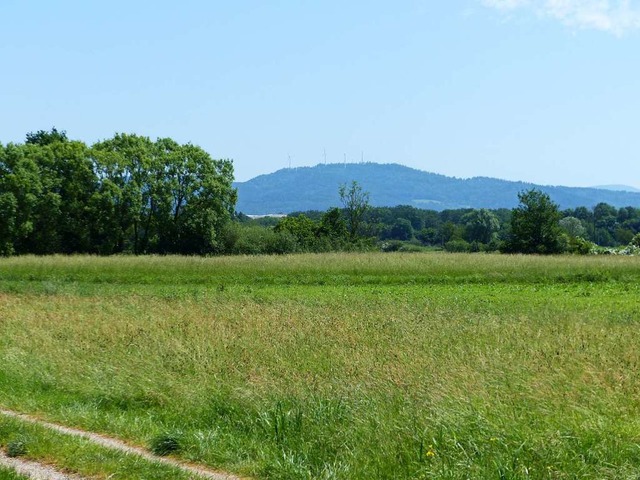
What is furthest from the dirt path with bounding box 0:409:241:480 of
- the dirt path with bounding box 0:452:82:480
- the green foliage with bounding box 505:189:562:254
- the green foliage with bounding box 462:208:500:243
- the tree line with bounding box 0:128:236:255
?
the green foliage with bounding box 462:208:500:243

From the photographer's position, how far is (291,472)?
23.5 ft

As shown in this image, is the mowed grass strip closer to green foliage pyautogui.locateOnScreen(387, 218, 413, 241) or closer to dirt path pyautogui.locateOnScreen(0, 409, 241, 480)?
dirt path pyautogui.locateOnScreen(0, 409, 241, 480)

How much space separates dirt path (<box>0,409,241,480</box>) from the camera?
7.32 meters

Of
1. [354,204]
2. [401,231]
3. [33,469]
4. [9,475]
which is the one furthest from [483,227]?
[9,475]

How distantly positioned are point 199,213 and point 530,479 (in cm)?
6538

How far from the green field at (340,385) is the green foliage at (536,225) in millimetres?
44951

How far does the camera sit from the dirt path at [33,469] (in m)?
7.16

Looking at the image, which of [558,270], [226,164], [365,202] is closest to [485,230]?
[365,202]

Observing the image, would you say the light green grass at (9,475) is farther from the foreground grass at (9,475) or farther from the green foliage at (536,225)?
the green foliage at (536,225)

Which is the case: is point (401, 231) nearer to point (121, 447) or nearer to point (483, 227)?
point (483, 227)

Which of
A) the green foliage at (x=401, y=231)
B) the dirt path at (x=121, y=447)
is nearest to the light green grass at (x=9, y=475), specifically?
the dirt path at (x=121, y=447)

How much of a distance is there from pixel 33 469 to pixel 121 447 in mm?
1118

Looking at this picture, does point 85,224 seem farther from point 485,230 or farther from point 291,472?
point 485,230

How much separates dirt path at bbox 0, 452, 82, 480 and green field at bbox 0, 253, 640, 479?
0.24 m
